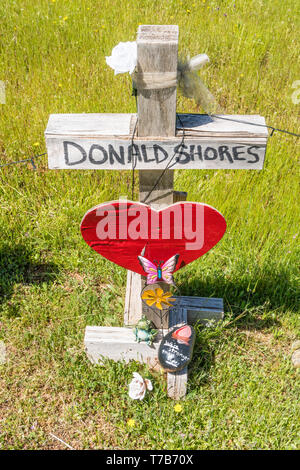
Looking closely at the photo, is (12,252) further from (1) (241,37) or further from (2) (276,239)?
(1) (241,37)

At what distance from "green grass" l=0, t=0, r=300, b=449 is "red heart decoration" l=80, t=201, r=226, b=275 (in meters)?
0.72

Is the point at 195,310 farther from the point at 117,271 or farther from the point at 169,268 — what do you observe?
the point at 117,271

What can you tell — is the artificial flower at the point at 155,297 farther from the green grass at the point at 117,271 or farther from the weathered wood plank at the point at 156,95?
the weathered wood plank at the point at 156,95

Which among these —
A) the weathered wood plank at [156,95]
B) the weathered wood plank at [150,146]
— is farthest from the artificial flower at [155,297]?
the weathered wood plank at [150,146]

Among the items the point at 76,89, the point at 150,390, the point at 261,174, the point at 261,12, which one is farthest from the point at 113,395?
the point at 261,12

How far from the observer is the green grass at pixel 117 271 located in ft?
7.72

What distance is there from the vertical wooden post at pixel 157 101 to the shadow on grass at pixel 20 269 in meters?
1.28

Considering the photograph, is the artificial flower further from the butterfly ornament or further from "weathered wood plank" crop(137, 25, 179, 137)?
"weathered wood plank" crop(137, 25, 179, 137)

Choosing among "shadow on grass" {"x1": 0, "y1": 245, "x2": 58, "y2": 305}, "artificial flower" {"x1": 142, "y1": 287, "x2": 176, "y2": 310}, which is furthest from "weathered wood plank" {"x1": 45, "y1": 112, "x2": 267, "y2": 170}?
"shadow on grass" {"x1": 0, "y1": 245, "x2": 58, "y2": 305}

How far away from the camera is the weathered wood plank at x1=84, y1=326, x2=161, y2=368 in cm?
252

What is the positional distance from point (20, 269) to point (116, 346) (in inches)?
40.4

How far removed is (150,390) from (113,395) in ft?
0.71

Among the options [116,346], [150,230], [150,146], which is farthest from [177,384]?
[150,146]

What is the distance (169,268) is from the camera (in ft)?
7.17
